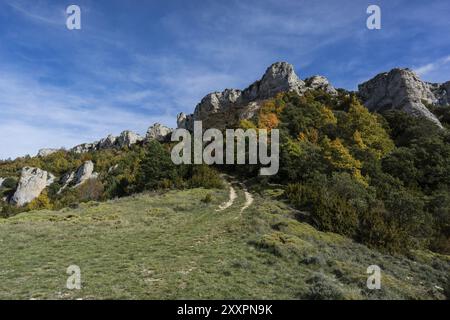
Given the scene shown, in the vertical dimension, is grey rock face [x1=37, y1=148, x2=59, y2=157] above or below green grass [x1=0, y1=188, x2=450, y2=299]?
above

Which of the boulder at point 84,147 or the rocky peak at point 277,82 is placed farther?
the boulder at point 84,147

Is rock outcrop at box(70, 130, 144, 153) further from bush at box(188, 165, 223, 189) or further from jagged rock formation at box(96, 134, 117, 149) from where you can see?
bush at box(188, 165, 223, 189)

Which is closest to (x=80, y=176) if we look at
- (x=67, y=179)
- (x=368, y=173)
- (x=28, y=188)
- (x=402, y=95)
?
(x=67, y=179)

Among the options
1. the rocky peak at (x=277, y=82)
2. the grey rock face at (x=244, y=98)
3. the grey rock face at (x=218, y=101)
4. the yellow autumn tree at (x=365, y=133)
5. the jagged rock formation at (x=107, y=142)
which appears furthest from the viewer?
the jagged rock formation at (x=107, y=142)

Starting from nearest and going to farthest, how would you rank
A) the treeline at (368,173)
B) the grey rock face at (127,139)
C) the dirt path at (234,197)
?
the treeline at (368,173) < the dirt path at (234,197) < the grey rock face at (127,139)

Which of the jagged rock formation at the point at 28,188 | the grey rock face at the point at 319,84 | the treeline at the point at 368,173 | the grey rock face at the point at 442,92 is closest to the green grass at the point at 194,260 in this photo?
the treeline at the point at 368,173

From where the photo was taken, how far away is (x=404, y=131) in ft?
208

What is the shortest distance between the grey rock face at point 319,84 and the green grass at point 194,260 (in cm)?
8010

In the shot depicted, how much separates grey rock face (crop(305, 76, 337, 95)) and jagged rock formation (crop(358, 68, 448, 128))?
953 cm

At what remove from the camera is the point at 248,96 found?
116 meters

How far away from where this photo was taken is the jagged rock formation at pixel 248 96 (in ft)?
296

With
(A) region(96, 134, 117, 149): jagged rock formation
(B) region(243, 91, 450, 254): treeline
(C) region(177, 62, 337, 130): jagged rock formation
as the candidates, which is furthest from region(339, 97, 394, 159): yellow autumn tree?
(A) region(96, 134, 117, 149): jagged rock formation

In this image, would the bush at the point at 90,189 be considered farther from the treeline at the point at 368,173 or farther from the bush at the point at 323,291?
the bush at the point at 323,291

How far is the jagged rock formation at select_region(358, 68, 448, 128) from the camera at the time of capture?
73375mm
